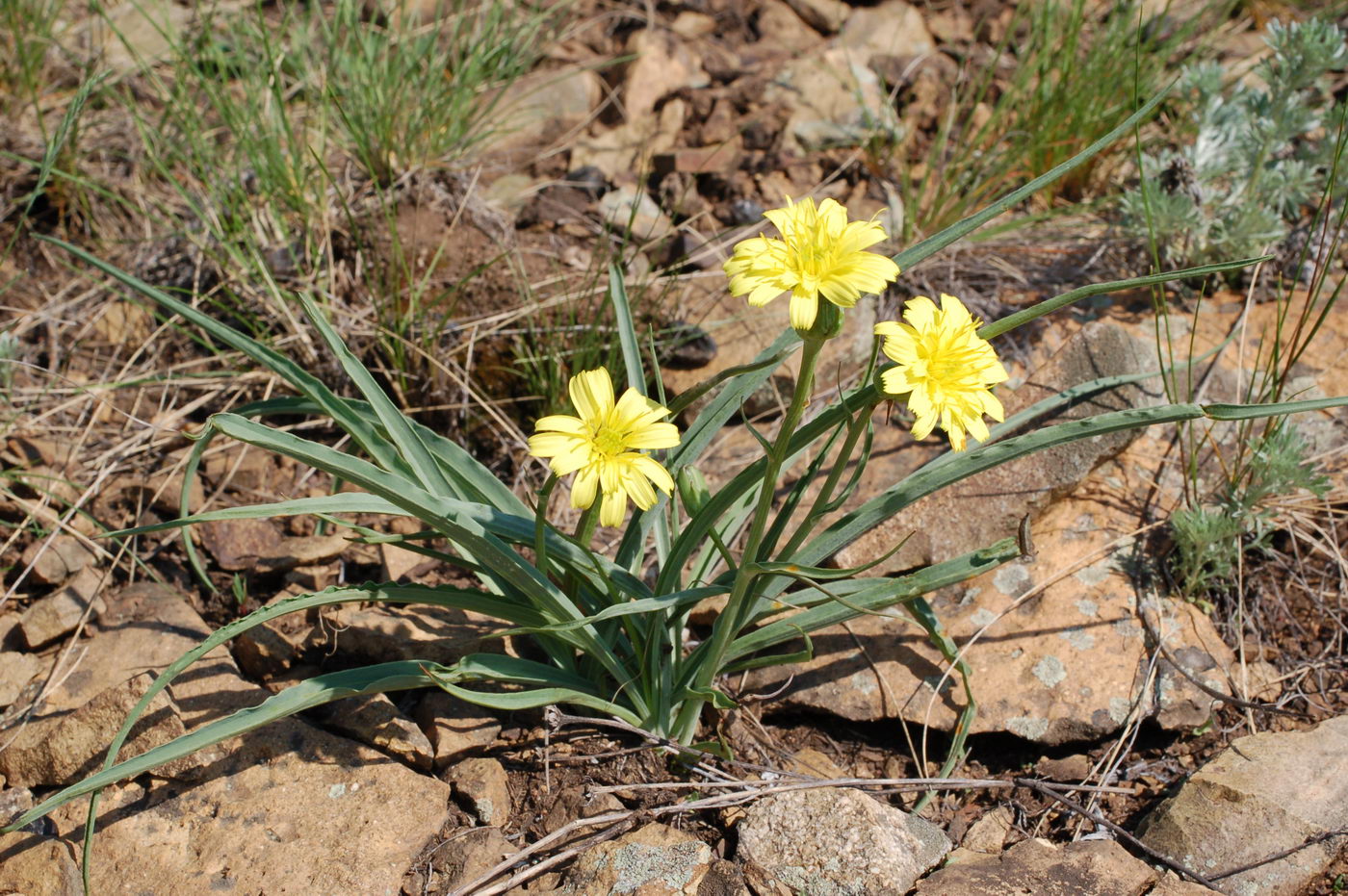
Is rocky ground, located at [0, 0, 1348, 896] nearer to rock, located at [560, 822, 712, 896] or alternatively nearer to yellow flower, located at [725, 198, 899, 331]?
rock, located at [560, 822, 712, 896]

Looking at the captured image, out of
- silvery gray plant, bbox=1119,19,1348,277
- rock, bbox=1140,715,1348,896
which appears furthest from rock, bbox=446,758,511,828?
silvery gray plant, bbox=1119,19,1348,277

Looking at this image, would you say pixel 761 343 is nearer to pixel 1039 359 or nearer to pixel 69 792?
pixel 1039 359

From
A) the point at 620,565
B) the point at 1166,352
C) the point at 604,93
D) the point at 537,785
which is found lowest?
the point at 537,785

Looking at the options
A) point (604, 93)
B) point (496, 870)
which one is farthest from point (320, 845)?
point (604, 93)

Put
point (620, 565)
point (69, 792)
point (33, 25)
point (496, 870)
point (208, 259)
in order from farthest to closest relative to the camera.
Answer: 1. point (33, 25)
2. point (208, 259)
3. point (620, 565)
4. point (496, 870)
5. point (69, 792)

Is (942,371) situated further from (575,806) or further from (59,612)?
(59,612)

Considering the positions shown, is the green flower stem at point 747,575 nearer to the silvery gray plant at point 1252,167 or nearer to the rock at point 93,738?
the rock at point 93,738

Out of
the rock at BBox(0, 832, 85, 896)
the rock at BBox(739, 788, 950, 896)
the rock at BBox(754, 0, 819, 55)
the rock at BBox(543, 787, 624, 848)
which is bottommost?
the rock at BBox(0, 832, 85, 896)
